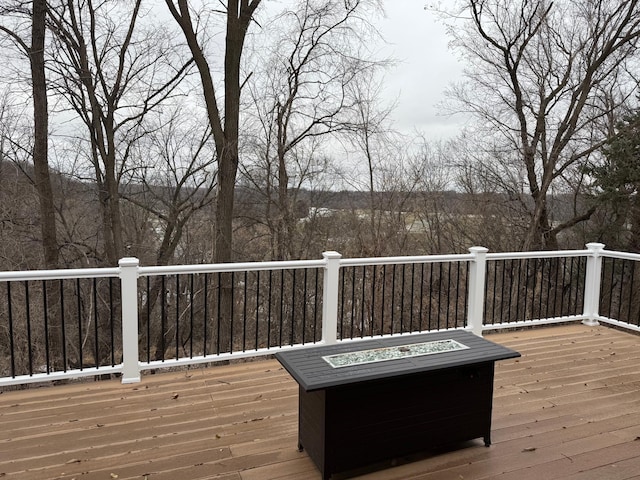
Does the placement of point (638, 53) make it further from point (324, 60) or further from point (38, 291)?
point (38, 291)

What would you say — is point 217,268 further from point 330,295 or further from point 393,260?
point 393,260

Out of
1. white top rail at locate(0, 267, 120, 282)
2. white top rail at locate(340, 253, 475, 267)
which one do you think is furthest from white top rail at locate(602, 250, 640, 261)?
white top rail at locate(0, 267, 120, 282)

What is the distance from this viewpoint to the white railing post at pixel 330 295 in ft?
12.9

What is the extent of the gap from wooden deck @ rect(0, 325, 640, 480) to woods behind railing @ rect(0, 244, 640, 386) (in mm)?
304

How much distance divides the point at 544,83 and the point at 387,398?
1172cm

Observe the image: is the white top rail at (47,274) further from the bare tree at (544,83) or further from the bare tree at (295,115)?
the bare tree at (544,83)

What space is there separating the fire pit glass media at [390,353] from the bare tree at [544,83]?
32.1 feet

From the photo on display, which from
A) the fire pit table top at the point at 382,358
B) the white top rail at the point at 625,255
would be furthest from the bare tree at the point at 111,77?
the white top rail at the point at 625,255

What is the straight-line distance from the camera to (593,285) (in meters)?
5.15

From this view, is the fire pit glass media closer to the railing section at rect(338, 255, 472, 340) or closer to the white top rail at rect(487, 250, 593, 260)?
the railing section at rect(338, 255, 472, 340)

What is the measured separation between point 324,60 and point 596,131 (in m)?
7.00

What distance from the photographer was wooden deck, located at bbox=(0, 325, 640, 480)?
7.57ft

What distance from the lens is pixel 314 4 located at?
9.24 m

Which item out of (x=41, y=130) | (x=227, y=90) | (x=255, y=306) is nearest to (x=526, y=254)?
(x=255, y=306)
